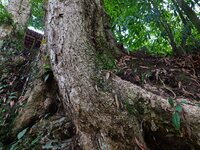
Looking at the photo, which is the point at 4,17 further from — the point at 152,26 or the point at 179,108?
the point at 179,108

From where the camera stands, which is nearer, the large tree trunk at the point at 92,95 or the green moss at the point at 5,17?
the large tree trunk at the point at 92,95

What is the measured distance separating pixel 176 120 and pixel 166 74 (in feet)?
2.38

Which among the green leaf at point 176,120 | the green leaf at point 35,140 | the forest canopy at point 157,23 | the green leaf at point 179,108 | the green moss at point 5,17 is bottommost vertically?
the green leaf at point 35,140

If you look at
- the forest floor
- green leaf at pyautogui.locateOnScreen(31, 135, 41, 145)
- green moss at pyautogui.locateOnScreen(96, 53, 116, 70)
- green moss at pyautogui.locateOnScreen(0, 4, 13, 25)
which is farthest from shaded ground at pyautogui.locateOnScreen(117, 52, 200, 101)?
green moss at pyautogui.locateOnScreen(0, 4, 13, 25)

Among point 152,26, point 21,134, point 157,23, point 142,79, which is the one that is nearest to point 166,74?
point 142,79

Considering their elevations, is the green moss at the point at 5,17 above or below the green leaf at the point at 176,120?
above

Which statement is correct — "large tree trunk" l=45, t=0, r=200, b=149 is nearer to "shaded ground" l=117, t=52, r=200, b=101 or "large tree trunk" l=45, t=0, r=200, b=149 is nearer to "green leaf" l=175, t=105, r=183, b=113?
"green leaf" l=175, t=105, r=183, b=113

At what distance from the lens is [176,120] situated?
59.2 inches

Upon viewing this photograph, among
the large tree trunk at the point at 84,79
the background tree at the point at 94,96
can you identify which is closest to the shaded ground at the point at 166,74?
the background tree at the point at 94,96

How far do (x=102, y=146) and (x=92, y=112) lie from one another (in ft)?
0.74

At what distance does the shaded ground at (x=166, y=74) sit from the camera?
Result: 6.33 ft

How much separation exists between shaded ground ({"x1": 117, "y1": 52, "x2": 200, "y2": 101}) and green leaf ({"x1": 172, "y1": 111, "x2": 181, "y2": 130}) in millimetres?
275

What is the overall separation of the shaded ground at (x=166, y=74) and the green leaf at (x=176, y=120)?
0.90ft

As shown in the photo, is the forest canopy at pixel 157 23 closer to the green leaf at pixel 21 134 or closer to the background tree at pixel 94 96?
the background tree at pixel 94 96
